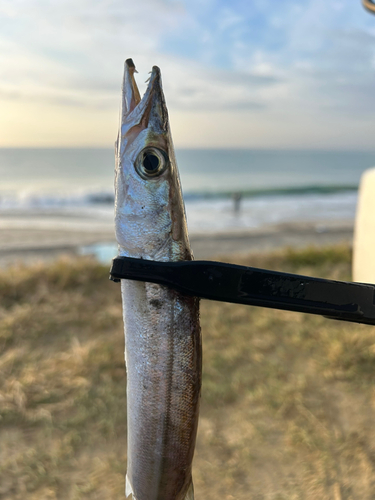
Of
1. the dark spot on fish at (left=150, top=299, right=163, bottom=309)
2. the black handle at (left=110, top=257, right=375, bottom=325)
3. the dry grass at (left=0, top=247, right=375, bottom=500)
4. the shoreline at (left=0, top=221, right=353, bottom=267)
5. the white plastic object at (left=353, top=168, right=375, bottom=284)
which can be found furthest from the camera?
the shoreline at (left=0, top=221, right=353, bottom=267)

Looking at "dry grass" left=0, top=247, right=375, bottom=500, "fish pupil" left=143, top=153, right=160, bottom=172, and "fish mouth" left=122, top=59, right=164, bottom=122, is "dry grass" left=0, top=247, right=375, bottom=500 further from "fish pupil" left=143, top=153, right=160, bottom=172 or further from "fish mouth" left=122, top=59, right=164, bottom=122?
"fish mouth" left=122, top=59, right=164, bottom=122

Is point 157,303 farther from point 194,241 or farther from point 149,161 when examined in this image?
point 194,241

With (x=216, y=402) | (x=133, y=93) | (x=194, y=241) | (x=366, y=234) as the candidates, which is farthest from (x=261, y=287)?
(x=194, y=241)

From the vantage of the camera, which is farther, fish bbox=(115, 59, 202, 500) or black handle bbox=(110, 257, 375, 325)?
fish bbox=(115, 59, 202, 500)

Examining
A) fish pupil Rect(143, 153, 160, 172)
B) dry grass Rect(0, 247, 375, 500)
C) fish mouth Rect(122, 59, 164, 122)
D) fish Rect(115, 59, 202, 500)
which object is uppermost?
fish mouth Rect(122, 59, 164, 122)

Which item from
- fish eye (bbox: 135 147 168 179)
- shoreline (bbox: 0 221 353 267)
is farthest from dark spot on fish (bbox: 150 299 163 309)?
shoreline (bbox: 0 221 353 267)

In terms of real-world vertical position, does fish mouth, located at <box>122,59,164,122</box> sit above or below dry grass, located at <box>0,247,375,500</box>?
above

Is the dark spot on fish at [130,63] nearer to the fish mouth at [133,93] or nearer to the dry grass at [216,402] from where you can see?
the fish mouth at [133,93]
